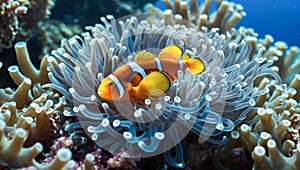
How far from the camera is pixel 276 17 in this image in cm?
1769

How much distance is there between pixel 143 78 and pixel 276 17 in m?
17.6

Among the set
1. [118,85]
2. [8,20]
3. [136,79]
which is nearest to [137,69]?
[136,79]

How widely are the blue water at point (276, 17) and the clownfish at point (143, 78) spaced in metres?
14.6

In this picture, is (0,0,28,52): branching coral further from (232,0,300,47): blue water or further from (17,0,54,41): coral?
(232,0,300,47): blue water

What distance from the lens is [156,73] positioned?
67.1 inches

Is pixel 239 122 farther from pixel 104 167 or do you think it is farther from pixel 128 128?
pixel 104 167

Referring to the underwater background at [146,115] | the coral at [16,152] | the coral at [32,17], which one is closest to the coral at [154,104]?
the underwater background at [146,115]

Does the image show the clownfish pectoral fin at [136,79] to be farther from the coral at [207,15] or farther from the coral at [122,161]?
the coral at [207,15]

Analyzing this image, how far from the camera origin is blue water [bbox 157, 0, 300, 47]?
635 inches

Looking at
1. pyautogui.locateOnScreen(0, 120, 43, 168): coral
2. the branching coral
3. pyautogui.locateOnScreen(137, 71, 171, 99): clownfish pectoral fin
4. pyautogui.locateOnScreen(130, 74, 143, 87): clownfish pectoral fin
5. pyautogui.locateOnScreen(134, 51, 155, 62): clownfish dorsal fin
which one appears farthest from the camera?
the branching coral

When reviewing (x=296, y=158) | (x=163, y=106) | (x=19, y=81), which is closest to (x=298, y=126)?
(x=296, y=158)

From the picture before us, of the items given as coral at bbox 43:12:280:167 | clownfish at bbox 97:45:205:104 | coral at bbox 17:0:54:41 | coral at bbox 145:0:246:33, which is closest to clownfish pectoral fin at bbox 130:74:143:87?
clownfish at bbox 97:45:205:104

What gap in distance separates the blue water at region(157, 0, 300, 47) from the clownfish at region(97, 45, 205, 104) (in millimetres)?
14569

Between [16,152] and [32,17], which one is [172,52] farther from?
[32,17]
